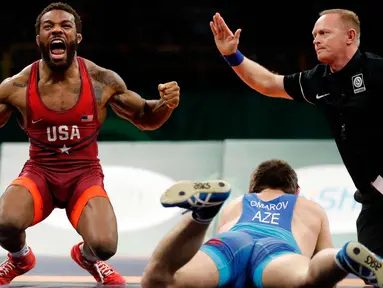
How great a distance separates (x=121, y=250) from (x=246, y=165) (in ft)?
4.84

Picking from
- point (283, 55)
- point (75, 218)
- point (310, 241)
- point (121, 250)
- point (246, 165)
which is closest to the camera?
point (310, 241)

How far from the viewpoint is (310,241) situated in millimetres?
4016

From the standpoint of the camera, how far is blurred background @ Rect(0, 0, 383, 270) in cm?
651

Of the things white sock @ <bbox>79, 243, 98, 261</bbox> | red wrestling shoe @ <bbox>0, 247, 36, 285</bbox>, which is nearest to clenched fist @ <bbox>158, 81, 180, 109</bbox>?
white sock @ <bbox>79, 243, 98, 261</bbox>

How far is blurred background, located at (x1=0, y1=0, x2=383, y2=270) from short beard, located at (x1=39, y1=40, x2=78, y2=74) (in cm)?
211

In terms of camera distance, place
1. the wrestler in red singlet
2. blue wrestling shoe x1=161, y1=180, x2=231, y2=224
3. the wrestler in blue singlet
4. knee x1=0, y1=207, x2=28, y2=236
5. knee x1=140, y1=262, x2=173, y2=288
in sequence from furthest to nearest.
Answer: the wrestler in red singlet
knee x1=0, y1=207, x2=28, y2=236
the wrestler in blue singlet
knee x1=140, y1=262, x2=173, y2=288
blue wrestling shoe x1=161, y1=180, x2=231, y2=224

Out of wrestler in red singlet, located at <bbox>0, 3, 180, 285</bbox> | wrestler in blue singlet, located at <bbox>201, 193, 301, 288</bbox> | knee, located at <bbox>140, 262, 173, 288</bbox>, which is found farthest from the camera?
wrestler in red singlet, located at <bbox>0, 3, 180, 285</bbox>

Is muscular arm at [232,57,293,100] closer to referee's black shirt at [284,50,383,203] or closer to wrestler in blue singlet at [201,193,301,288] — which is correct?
referee's black shirt at [284,50,383,203]

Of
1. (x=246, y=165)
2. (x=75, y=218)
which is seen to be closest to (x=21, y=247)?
(x=75, y=218)

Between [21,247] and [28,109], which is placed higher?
[28,109]

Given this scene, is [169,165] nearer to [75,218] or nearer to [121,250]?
[121,250]

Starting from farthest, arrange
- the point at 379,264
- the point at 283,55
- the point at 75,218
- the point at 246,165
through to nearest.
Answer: the point at 283,55 → the point at 246,165 → the point at 75,218 → the point at 379,264

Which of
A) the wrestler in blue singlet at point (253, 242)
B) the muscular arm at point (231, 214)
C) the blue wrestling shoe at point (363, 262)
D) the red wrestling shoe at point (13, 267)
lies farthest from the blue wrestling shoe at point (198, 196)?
the red wrestling shoe at point (13, 267)

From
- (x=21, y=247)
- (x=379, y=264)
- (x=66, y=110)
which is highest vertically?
(x=66, y=110)
